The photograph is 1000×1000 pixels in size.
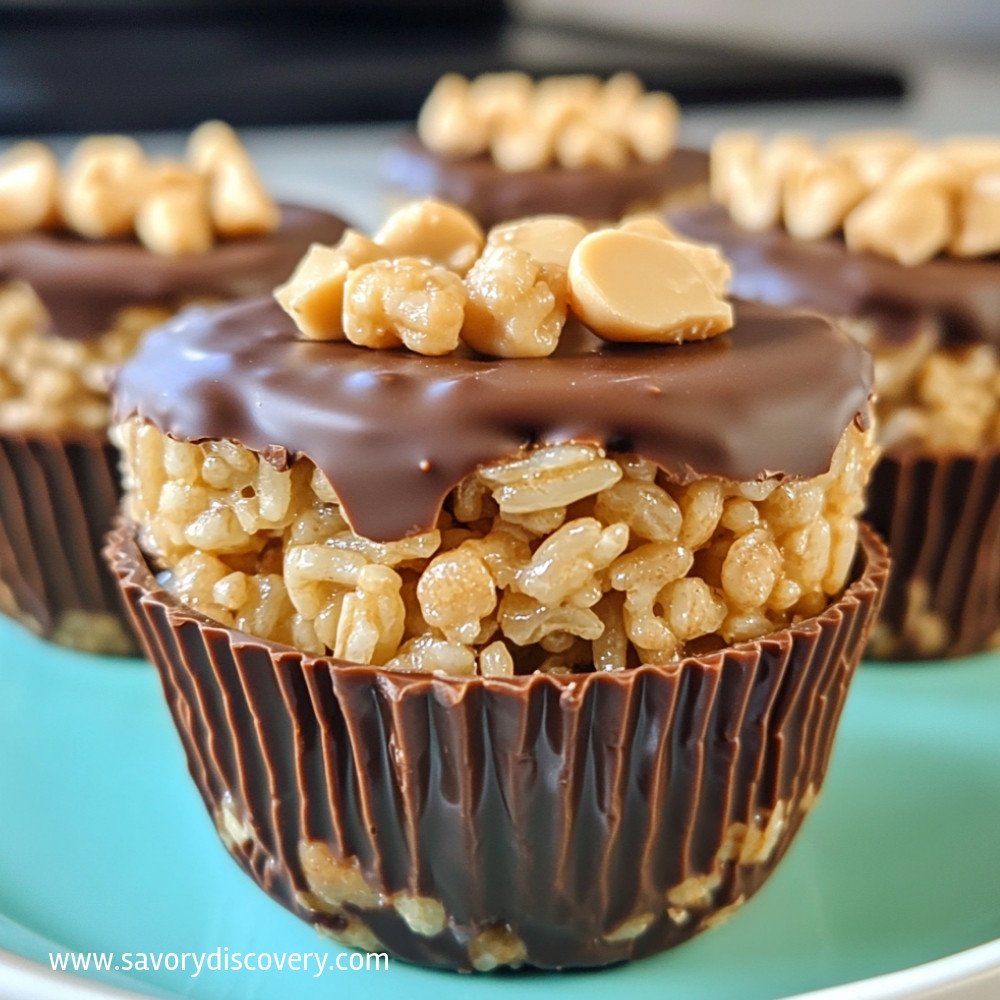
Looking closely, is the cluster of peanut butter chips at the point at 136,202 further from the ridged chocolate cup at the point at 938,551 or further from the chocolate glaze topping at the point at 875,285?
the ridged chocolate cup at the point at 938,551

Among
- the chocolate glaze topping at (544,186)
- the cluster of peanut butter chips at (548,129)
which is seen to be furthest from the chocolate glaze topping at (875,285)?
the cluster of peanut butter chips at (548,129)

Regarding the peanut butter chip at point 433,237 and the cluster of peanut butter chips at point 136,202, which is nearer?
the peanut butter chip at point 433,237

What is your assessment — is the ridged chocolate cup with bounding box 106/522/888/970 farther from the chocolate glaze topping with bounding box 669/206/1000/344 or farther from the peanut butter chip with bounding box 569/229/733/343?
the chocolate glaze topping with bounding box 669/206/1000/344

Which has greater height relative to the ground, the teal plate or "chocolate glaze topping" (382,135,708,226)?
"chocolate glaze topping" (382,135,708,226)

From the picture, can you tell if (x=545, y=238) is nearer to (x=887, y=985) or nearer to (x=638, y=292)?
(x=638, y=292)

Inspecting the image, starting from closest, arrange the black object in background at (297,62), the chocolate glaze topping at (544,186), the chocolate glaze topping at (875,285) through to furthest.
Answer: the chocolate glaze topping at (875,285) < the chocolate glaze topping at (544,186) < the black object in background at (297,62)

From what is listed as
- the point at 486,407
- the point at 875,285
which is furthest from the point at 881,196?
the point at 486,407

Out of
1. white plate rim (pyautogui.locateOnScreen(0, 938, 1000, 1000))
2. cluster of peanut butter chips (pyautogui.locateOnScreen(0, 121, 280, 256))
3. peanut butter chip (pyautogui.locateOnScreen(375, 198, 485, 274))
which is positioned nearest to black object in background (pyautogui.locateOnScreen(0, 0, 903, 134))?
cluster of peanut butter chips (pyautogui.locateOnScreen(0, 121, 280, 256))
